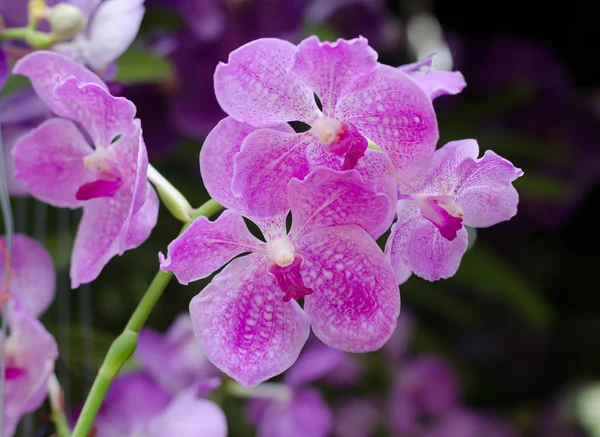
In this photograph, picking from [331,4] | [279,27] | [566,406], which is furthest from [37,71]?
[566,406]

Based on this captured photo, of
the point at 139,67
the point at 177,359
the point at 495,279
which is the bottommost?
Result: the point at 495,279

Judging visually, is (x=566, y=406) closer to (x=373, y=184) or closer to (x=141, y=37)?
(x=141, y=37)

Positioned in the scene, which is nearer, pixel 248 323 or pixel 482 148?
pixel 248 323

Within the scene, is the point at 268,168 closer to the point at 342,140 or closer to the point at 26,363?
the point at 342,140

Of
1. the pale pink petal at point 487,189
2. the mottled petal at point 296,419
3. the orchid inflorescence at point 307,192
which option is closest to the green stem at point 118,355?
the orchid inflorescence at point 307,192

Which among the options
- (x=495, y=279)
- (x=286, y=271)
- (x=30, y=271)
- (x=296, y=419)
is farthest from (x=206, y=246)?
(x=495, y=279)
